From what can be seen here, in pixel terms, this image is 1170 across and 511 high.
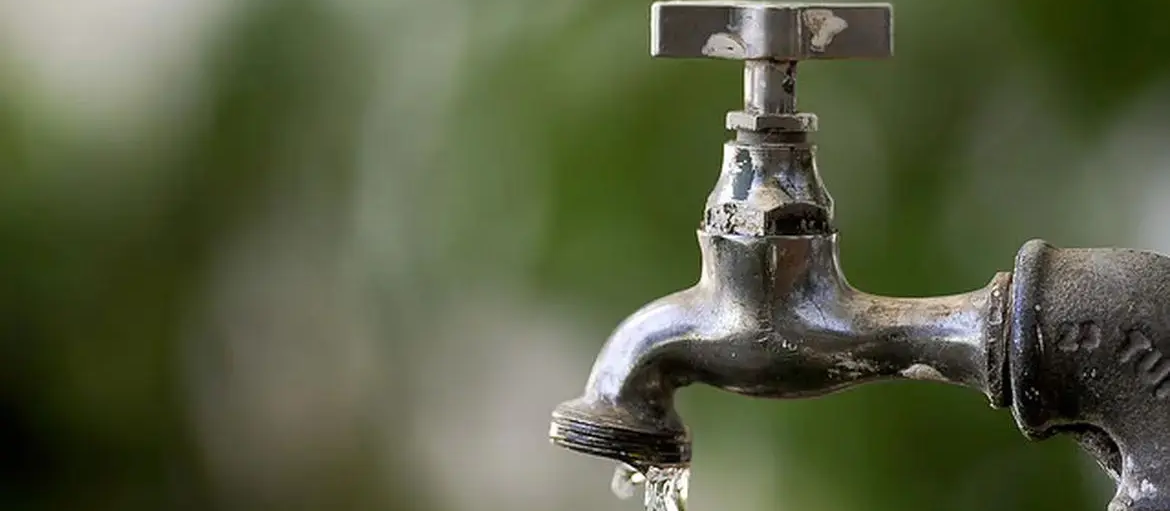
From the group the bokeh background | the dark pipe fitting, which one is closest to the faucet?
the dark pipe fitting

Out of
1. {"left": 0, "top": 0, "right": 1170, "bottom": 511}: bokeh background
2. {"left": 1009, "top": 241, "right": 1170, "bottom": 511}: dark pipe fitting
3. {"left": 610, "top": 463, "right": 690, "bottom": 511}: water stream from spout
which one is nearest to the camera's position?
{"left": 1009, "top": 241, "right": 1170, "bottom": 511}: dark pipe fitting

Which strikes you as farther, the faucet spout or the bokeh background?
the bokeh background

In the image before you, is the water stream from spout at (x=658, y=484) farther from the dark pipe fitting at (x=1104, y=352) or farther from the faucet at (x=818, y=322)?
the dark pipe fitting at (x=1104, y=352)

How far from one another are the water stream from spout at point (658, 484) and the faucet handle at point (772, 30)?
21 cm

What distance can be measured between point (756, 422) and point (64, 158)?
0.72 meters

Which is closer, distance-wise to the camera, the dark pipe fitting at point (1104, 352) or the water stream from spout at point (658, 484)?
the dark pipe fitting at point (1104, 352)

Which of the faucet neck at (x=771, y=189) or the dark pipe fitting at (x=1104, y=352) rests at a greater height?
the faucet neck at (x=771, y=189)

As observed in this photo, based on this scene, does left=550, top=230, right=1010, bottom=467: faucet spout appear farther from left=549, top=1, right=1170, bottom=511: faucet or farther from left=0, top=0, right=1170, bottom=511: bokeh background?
left=0, top=0, right=1170, bottom=511: bokeh background

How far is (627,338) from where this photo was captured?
662 mm

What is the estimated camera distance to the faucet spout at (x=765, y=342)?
60cm

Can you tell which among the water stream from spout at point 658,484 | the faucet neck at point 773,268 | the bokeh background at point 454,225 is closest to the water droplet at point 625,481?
the water stream from spout at point 658,484

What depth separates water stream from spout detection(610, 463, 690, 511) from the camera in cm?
68

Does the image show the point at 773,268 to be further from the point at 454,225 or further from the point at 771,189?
the point at 454,225

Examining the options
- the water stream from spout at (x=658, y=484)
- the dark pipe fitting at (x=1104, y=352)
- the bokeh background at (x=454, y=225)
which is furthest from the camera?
the bokeh background at (x=454, y=225)
